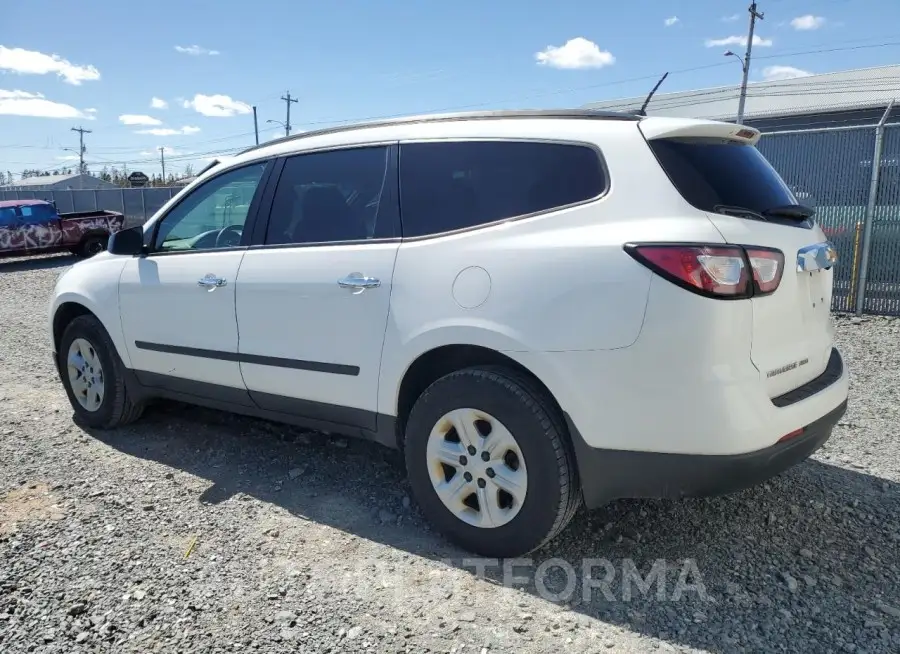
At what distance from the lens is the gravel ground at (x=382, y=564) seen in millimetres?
2461

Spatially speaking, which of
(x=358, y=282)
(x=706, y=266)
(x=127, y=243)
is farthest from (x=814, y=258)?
(x=127, y=243)

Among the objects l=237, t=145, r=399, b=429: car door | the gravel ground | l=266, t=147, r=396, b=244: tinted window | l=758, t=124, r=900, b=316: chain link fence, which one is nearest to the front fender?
the gravel ground

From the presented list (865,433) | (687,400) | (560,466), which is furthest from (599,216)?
(865,433)

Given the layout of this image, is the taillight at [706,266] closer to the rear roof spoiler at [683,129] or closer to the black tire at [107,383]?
the rear roof spoiler at [683,129]

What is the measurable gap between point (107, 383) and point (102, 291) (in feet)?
2.00

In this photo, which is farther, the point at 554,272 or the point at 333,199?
the point at 333,199

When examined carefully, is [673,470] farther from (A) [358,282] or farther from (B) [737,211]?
(A) [358,282]

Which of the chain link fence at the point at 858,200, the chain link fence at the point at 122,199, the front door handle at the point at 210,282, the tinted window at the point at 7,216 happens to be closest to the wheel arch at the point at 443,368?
the front door handle at the point at 210,282

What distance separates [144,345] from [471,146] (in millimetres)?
2452

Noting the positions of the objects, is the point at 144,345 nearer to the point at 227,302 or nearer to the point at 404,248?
the point at 227,302

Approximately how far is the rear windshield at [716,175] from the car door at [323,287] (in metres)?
1.23

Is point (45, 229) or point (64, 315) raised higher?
point (45, 229)

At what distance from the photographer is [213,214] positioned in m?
4.05

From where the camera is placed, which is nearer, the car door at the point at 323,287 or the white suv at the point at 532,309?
the white suv at the point at 532,309
